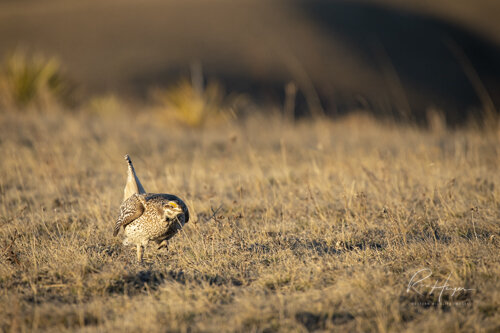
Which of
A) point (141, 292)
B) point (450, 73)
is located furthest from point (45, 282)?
point (450, 73)

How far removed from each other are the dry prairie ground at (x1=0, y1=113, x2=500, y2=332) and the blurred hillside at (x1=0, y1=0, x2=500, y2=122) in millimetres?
23271

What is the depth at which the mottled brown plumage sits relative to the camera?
4.79m

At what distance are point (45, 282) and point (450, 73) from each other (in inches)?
1671

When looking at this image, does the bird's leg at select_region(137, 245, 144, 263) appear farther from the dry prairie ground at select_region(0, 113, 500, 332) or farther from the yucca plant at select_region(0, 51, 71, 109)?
the yucca plant at select_region(0, 51, 71, 109)

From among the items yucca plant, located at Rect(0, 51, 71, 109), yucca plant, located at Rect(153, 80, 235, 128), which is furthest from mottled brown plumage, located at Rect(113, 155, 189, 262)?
yucca plant, located at Rect(0, 51, 71, 109)

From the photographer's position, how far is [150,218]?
4863mm

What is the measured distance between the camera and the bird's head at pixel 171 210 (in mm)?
4664

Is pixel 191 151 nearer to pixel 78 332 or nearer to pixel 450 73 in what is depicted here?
pixel 78 332

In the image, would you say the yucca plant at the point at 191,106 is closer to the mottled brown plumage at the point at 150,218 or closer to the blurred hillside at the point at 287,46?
the mottled brown plumage at the point at 150,218

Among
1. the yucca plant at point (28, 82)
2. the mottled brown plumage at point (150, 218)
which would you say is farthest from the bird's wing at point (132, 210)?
the yucca plant at point (28, 82)

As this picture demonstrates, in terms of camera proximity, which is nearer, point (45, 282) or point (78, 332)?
point (78, 332)

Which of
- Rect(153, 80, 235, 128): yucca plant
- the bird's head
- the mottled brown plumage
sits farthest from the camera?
Rect(153, 80, 235, 128): yucca plant

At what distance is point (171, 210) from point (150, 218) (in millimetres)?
297

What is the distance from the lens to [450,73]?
1617 inches
